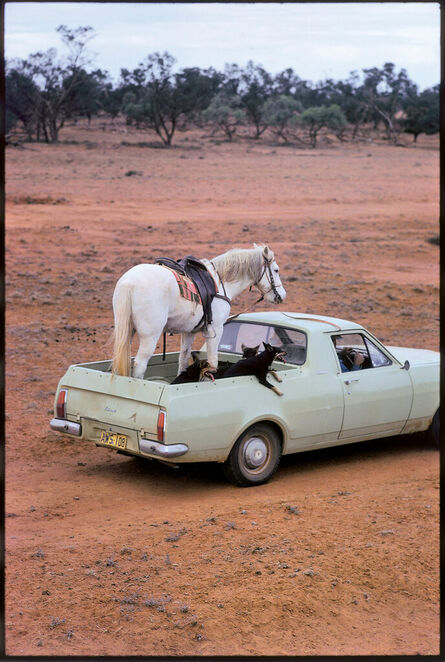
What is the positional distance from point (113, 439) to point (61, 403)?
721 mm

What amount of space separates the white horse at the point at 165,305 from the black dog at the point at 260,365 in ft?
1.73

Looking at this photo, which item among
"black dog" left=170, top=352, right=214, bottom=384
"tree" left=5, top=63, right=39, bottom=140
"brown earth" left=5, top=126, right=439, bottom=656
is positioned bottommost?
"brown earth" left=5, top=126, right=439, bottom=656

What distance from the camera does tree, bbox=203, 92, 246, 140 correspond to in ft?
165

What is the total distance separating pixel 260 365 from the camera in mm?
7270

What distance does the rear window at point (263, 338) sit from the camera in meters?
8.01

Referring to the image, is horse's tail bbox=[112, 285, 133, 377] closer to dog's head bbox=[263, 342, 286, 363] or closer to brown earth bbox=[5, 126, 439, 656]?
brown earth bbox=[5, 126, 439, 656]

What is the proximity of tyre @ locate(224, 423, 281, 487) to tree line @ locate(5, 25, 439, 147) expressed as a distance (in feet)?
120

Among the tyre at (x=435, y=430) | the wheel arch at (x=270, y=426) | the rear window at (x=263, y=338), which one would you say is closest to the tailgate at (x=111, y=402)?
the wheel arch at (x=270, y=426)

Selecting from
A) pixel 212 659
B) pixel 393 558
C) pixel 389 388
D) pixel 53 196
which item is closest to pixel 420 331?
pixel 389 388

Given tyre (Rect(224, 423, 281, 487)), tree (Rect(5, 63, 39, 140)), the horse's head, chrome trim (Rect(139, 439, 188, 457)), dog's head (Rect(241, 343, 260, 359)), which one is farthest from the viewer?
tree (Rect(5, 63, 39, 140))

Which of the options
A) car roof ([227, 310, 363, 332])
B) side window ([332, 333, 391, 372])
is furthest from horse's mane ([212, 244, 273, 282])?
side window ([332, 333, 391, 372])

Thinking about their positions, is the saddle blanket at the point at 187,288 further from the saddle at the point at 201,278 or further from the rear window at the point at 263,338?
the rear window at the point at 263,338

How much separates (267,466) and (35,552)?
2309 mm

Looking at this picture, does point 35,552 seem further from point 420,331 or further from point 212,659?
point 420,331
